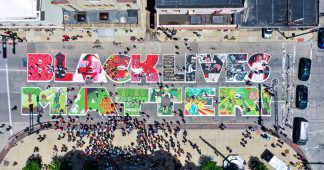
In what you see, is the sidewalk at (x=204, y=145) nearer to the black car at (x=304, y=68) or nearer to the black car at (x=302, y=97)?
the black car at (x=302, y=97)

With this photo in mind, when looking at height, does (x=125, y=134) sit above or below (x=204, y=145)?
above

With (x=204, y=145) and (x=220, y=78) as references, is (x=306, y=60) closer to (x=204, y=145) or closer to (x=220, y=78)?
(x=220, y=78)

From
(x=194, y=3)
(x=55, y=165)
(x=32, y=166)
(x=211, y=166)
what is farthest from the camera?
(x=32, y=166)

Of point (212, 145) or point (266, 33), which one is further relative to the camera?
point (212, 145)

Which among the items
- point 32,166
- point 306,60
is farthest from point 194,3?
point 32,166

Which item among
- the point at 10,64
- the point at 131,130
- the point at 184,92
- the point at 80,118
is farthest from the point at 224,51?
the point at 10,64

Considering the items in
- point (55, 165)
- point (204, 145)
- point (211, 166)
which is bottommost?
point (55, 165)

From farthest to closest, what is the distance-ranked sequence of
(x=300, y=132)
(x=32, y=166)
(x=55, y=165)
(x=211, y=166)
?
1. (x=300, y=132)
2. (x=32, y=166)
3. (x=55, y=165)
4. (x=211, y=166)

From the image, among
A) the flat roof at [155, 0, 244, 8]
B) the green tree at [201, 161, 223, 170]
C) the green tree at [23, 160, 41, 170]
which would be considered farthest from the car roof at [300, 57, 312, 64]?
the green tree at [23, 160, 41, 170]

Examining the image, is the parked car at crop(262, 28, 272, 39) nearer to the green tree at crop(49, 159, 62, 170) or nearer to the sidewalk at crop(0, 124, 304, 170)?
the sidewalk at crop(0, 124, 304, 170)
